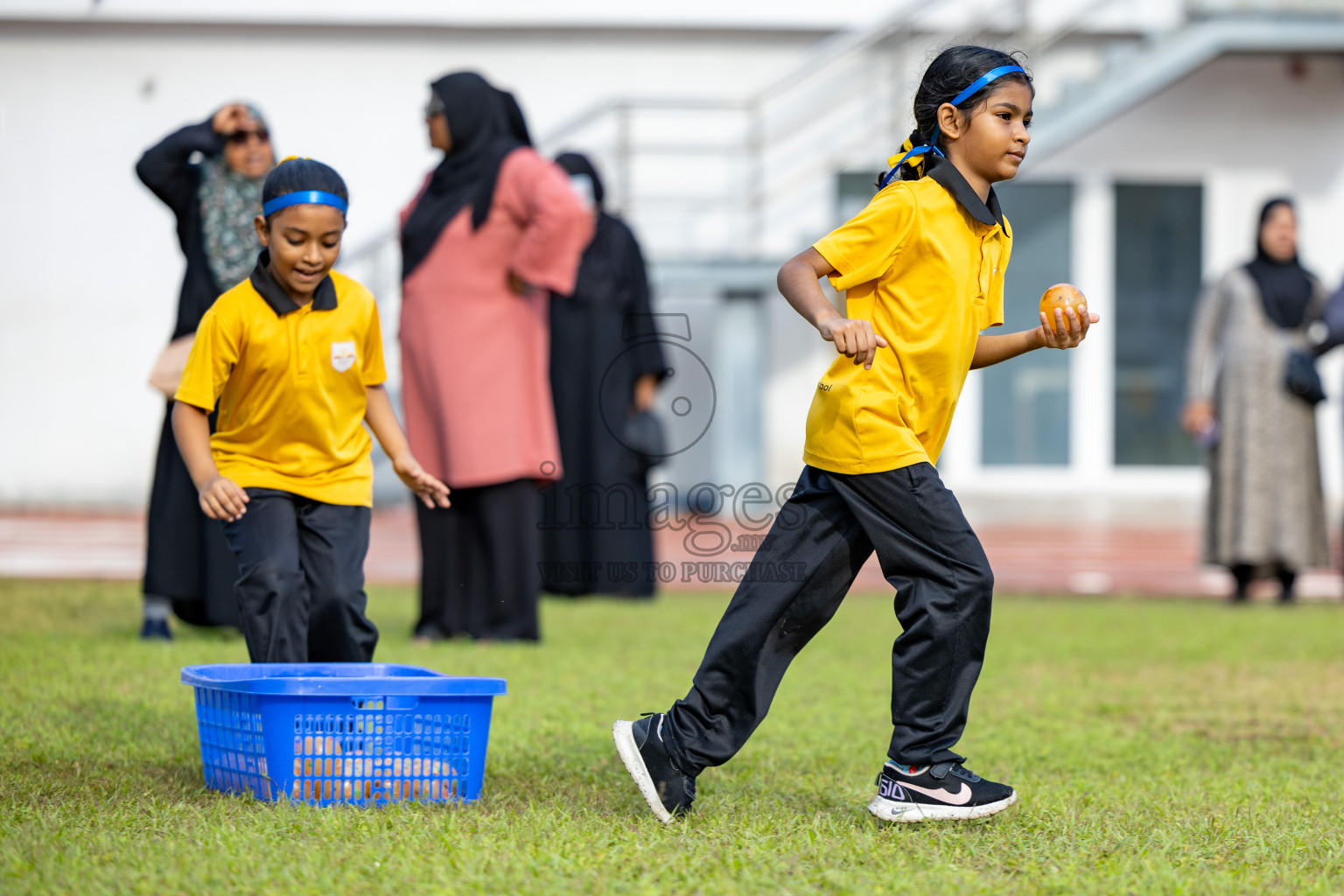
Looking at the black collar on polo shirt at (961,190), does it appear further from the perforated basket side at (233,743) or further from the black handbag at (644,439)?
the black handbag at (644,439)

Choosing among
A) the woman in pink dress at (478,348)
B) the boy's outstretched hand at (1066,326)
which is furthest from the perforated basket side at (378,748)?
the woman in pink dress at (478,348)

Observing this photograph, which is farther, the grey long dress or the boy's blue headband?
the grey long dress

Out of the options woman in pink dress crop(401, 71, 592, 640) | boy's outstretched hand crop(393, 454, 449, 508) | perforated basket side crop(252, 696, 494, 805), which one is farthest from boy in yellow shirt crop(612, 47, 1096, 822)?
woman in pink dress crop(401, 71, 592, 640)

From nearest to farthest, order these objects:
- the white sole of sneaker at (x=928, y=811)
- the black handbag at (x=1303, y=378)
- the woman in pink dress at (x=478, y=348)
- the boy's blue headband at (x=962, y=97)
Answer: the white sole of sneaker at (x=928, y=811) → the boy's blue headband at (x=962, y=97) → the woman in pink dress at (x=478, y=348) → the black handbag at (x=1303, y=378)

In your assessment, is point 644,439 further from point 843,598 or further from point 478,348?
point 843,598

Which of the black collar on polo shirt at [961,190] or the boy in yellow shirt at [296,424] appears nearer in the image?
the black collar on polo shirt at [961,190]

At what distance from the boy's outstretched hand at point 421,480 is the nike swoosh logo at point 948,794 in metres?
1.24

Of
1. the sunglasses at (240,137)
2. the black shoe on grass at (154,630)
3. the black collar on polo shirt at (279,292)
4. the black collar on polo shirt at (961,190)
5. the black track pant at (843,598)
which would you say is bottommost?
the black shoe on grass at (154,630)

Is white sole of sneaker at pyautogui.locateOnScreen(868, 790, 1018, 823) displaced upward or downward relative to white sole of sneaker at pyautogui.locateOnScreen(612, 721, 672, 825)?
downward

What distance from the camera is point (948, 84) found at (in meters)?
3.01

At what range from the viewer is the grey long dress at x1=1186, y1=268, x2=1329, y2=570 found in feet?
26.2

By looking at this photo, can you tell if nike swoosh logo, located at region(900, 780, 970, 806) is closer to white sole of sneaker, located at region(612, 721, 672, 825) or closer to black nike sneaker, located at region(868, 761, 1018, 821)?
black nike sneaker, located at region(868, 761, 1018, 821)

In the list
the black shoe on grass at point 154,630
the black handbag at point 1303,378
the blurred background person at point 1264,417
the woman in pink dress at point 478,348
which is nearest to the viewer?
the black shoe on grass at point 154,630

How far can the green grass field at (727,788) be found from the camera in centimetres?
245
